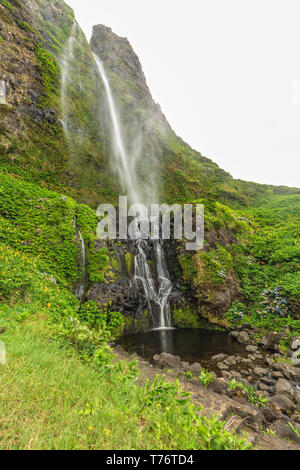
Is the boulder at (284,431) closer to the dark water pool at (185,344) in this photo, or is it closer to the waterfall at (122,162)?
the dark water pool at (185,344)

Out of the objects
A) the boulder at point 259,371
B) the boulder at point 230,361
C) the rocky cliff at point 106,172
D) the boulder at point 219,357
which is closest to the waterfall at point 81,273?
the rocky cliff at point 106,172

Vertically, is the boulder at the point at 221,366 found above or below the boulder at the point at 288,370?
below

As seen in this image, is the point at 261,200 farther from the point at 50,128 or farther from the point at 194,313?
the point at 50,128

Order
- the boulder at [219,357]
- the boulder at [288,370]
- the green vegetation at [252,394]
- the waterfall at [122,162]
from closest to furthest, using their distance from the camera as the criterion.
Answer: the green vegetation at [252,394]
the boulder at [288,370]
the boulder at [219,357]
the waterfall at [122,162]

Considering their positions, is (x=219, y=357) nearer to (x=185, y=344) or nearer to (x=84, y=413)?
(x=185, y=344)

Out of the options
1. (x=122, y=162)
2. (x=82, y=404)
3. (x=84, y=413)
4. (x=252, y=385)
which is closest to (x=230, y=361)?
(x=252, y=385)

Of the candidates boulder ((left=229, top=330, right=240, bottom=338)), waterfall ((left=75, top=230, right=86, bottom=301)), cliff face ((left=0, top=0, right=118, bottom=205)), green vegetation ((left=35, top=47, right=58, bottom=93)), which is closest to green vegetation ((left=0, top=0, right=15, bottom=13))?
cliff face ((left=0, top=0, right=118, bottom=205))

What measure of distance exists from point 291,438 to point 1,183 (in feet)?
52.6

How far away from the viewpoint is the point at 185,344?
1019 centimetres

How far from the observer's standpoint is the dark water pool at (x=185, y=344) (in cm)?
895

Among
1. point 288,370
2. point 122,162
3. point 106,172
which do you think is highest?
point 122,162

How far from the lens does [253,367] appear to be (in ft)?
25.3

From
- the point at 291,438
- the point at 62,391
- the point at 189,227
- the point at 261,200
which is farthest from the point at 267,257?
the point at 261,200

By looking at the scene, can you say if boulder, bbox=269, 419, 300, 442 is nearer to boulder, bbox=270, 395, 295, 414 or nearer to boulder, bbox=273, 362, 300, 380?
boulder, bbox=270, 395, 295, 414
